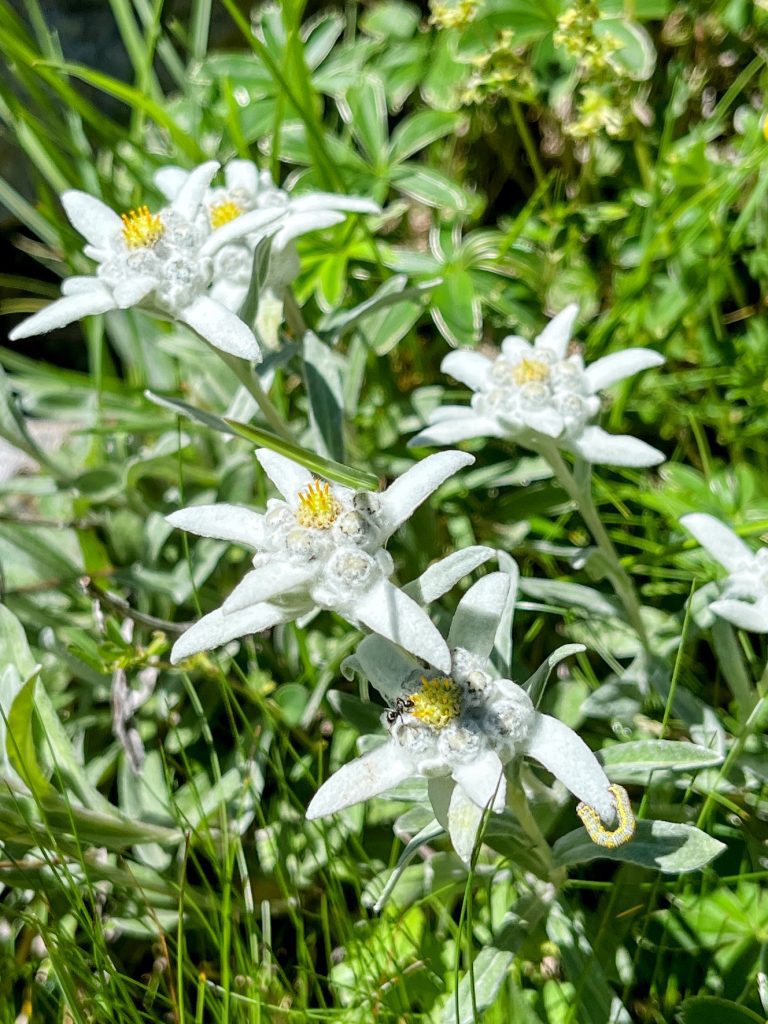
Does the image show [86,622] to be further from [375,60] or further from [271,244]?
[375,60]

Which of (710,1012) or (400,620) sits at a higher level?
(400,620)

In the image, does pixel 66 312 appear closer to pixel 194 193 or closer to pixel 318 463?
pixel 194 193

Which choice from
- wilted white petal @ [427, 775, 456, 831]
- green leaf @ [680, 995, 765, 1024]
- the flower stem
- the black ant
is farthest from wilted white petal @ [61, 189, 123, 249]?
green leaf @ [680, 995, 765, 1024]

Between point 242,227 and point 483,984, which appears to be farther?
point 242,227

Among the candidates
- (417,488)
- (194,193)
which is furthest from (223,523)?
(194,193)

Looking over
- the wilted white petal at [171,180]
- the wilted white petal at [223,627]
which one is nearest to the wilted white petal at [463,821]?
the wilted white petal at [223,627]

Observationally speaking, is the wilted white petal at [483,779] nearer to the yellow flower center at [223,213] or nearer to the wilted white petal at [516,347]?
the wilted white petal at [516,347]

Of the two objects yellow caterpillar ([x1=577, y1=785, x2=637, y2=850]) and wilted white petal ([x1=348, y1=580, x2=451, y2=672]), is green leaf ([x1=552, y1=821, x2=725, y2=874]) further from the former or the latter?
wilted white petal ([x1=348, y1=580, x2=451, y2=672])

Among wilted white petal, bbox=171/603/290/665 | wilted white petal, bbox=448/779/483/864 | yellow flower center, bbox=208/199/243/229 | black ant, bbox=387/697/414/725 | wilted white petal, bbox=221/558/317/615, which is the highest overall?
yellow flower center, bbox=208/199/243/229
